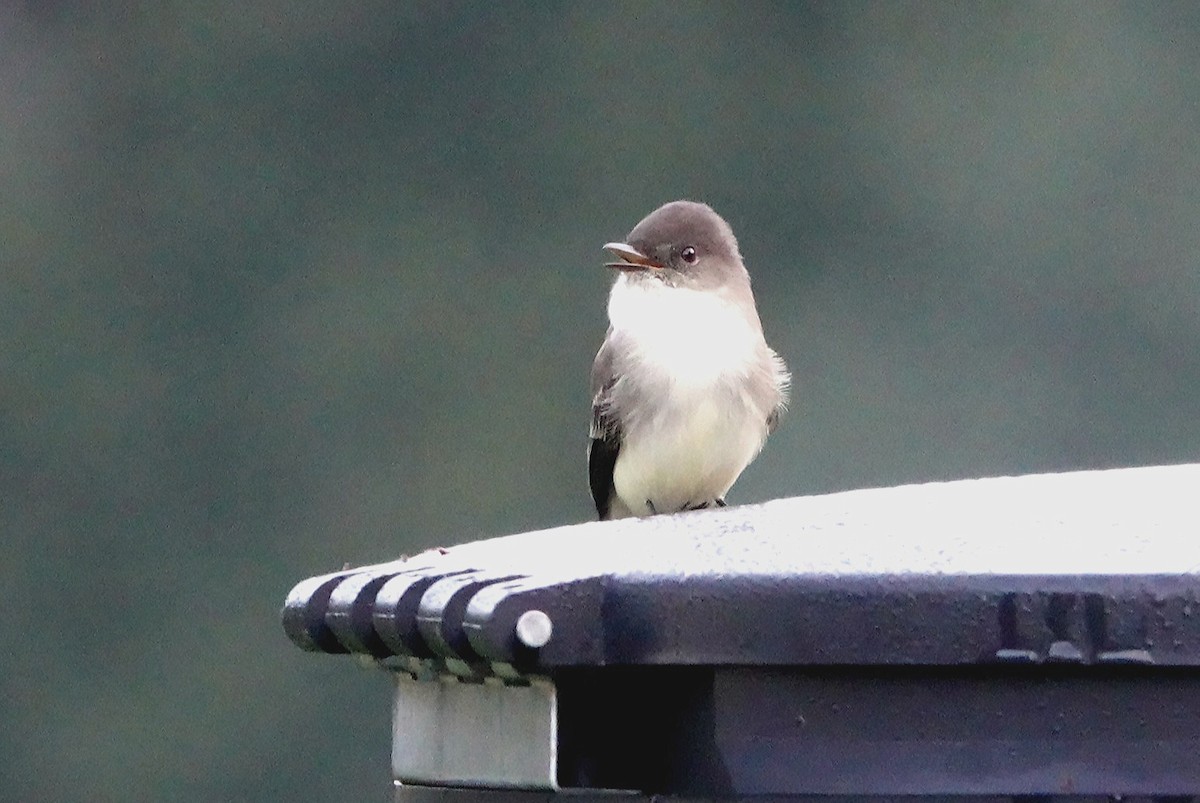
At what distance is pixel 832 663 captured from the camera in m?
2.94

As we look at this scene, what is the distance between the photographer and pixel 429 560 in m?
3.54

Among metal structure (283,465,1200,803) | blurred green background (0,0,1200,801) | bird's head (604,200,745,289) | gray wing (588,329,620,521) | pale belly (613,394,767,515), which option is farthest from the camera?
blurred green background (0,0,1200,801)

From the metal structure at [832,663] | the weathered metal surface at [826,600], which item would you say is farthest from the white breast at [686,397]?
the metal structure at [832,663]

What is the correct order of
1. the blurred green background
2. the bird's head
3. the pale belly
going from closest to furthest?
the pale belly < the bird's head < the blurred green background

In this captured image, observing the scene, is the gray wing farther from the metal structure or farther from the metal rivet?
the metal rivet

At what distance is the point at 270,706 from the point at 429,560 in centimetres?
2249

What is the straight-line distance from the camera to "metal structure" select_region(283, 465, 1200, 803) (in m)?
2.90

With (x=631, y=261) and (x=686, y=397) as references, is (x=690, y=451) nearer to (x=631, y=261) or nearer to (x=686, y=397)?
(x=686, y=397)

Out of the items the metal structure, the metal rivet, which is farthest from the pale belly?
the metal rivet

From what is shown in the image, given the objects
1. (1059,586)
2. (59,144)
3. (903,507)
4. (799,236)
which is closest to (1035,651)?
(1059,586)

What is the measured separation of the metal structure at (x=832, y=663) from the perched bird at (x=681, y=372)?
3.71 metres

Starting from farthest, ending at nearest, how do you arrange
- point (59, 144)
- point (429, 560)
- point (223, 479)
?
point (59, 144), point (223, 479), point (429, 560)

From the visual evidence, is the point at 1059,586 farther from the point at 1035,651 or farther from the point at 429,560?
the point at 429,560

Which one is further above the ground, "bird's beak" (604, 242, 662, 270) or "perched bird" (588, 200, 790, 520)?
"bird's beak" (604, 242, 662, 270)
